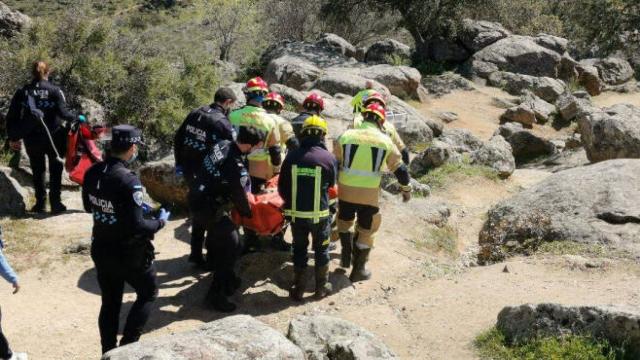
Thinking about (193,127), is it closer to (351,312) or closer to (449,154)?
(351,312)

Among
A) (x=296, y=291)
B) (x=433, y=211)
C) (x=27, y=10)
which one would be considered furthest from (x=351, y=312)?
(x=27, y=10)

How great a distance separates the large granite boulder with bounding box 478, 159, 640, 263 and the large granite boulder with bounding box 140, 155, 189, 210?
4.51m

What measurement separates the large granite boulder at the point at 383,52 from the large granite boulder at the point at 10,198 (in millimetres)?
16597

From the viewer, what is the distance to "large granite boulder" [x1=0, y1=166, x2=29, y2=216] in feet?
30.0

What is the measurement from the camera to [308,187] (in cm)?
655

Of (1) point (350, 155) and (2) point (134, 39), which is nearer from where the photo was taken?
(1) point (350, 155)

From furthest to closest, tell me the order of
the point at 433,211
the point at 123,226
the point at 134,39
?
1. the point at 134,39
2. the point at 433,211
3. the point at 123,226

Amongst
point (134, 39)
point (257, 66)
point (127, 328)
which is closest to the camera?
point (127, 328)

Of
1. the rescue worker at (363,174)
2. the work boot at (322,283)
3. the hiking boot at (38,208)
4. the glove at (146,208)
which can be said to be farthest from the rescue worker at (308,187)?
the hiking boot at (38,208)

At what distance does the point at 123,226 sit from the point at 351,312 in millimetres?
2835

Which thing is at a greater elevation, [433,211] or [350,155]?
[350,155]

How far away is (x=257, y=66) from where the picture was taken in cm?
2172

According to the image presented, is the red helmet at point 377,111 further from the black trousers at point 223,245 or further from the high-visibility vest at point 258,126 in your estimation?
the black trousers at point 223,245

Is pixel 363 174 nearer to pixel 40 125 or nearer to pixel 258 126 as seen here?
pixel 258 126
